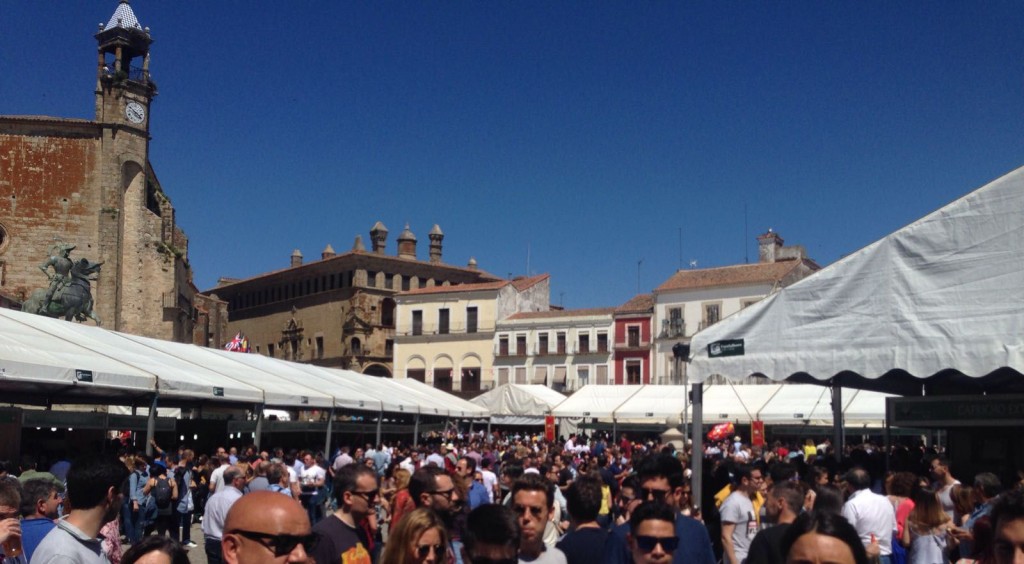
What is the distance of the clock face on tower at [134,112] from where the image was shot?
42625 mm

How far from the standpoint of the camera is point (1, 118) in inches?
1613

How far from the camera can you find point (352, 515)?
5305mm

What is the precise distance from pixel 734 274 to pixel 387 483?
146 ft

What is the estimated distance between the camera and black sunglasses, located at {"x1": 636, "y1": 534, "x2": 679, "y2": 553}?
4.46 m

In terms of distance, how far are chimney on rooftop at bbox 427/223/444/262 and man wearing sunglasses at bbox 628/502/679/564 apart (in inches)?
2715

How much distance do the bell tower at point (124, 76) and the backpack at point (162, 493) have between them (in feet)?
107

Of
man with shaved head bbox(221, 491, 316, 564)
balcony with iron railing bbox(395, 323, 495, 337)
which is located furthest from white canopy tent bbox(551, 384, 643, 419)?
man with shaved head bbox(221, 491, 316, 564)

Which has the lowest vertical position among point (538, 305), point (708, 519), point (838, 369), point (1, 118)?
point (708, 519)

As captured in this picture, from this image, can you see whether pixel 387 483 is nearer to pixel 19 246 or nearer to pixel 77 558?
pixel 77 558

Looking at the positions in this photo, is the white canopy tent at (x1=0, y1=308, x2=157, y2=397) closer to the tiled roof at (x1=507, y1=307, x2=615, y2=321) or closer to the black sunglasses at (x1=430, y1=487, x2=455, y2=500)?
the black sunglasses at (x1=430, y1=487, x2=455, y2=500)

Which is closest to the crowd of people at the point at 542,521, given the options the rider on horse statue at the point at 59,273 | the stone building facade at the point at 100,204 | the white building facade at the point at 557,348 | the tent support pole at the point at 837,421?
the tent support pole at the point at 837,421

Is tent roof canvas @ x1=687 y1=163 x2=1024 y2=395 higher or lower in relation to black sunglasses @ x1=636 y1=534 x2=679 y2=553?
higher

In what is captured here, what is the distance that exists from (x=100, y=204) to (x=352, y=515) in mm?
39810

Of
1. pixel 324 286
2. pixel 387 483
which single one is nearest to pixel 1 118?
pixel 324 286
